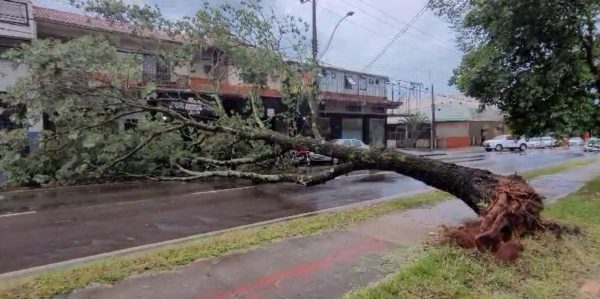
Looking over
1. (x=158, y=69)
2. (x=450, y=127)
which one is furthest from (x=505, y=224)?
(x=450, y=127)

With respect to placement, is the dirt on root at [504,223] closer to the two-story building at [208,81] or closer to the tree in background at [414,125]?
the two-story building at [208,81]

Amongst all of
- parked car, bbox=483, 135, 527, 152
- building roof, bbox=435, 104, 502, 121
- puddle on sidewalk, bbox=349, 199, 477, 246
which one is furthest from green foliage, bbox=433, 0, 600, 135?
building roof, bbox=435, 104, 502, 121

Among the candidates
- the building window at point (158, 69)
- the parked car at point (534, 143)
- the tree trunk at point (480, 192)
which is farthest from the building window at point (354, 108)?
the tree trunk at point (480, 192)

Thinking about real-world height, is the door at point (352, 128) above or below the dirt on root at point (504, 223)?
above

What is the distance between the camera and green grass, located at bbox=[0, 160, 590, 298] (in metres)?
5.00

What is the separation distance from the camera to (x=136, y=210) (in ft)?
35.1

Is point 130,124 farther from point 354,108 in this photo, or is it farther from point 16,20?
point 354,108

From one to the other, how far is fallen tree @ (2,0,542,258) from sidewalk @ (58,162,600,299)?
3.61 feet

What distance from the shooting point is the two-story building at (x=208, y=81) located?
46.1 ft

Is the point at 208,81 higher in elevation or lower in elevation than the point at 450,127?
higher

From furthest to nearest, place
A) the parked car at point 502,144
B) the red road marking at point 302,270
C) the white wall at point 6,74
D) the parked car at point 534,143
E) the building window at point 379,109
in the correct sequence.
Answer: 1. the parked car at point 534,143
2. the parked car at point 502,144
3. the building window at point 379,109
4. the white wall at point 6,74
5. the red road marking at point 302,270

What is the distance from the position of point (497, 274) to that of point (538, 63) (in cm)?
763

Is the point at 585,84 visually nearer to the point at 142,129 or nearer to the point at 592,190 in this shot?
the point at 592,190

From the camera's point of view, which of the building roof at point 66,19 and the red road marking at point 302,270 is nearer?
the red road marking at point 302,270
